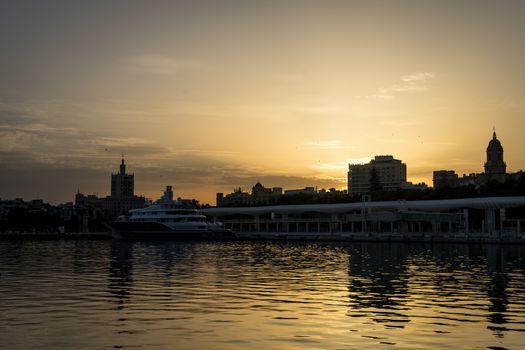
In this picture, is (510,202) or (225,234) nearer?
(510,202)

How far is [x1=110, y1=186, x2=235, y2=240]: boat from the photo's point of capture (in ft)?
512

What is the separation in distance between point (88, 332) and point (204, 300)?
35.5 feet

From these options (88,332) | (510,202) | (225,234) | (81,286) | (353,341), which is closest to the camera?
(353,341)

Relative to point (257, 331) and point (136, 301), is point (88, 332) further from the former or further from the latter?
A: point (136, 301)

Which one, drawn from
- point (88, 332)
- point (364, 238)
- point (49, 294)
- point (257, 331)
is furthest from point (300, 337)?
point (364, 238)

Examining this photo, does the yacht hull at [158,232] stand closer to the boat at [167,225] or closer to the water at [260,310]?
the boat at [167,225]

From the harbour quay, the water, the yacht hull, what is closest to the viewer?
the water

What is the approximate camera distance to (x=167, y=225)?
157 m

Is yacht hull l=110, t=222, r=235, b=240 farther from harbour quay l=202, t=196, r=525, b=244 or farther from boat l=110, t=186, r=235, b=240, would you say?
harbour quay l=202, t=196, r=525, b=244

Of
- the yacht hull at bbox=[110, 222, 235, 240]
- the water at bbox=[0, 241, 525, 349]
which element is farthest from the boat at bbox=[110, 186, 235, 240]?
the water at bbox=[0, 241, 525, 349]

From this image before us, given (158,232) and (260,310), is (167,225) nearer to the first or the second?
(158,232)

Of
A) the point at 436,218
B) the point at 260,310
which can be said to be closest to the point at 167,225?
the point at 436,218

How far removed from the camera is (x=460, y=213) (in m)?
171

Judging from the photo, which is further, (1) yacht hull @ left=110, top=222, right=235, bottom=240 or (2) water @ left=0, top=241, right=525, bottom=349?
(1) yacht hull @ left=110, top=222, right=235, bottom=240
